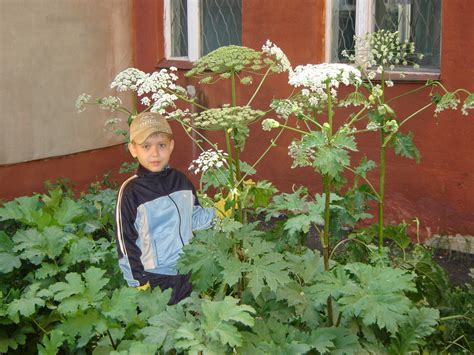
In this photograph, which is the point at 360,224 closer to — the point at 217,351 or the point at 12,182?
the point at 12,182

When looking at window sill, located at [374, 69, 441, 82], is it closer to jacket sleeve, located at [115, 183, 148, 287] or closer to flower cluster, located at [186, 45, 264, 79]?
flower cluster, located at [186, 45, 264, 79]

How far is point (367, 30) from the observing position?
7270 mm

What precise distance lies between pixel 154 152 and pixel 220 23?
509 cm

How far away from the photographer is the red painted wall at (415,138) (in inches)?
259

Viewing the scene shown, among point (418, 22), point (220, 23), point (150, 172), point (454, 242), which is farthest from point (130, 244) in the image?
point (220, 23)

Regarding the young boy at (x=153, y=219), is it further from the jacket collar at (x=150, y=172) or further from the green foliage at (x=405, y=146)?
the green foliage at (x=405, y=146)

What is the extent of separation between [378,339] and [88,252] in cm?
173

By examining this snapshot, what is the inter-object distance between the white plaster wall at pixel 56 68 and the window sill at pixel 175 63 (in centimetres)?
45

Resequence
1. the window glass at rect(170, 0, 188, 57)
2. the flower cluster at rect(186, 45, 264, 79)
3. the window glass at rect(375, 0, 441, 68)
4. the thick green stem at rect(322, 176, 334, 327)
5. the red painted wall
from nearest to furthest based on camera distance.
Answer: the thick green stem at rect(322, 176, 334, 327)
the flower cluster at rect(186, 45, 264, 79)
the red painted wall
the window glass at rect(375, 0, 441, 68)
the window glass at rect(170, 0, 188, 57)

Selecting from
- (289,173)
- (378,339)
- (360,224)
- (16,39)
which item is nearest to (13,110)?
(16,39)

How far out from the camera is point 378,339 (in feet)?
11.8

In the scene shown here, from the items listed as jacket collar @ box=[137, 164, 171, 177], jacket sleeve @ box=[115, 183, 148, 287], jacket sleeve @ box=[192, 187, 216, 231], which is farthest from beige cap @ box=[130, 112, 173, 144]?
jacket sleeve @ box=[192, 187, 216, 231]

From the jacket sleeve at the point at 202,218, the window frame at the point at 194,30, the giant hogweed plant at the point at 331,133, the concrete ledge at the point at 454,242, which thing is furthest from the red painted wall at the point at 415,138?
the jacket sleeve at the point at 202,218

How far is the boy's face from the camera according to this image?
153 inches
